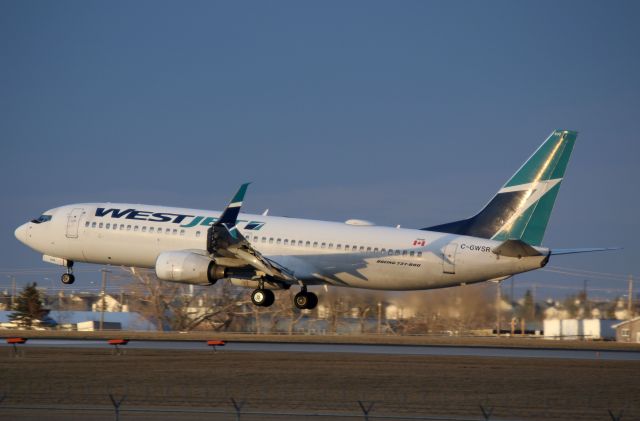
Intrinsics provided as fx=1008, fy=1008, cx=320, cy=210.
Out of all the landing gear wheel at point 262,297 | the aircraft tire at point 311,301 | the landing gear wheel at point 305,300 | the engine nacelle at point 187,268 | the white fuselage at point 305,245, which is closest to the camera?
the white fuselage at point 305,245

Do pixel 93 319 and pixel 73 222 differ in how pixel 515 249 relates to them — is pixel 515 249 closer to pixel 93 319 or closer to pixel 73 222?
pixel 73 222

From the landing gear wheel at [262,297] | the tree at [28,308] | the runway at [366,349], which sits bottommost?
the runway at [366,349]

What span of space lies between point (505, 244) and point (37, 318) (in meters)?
37.9

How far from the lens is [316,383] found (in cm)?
3148

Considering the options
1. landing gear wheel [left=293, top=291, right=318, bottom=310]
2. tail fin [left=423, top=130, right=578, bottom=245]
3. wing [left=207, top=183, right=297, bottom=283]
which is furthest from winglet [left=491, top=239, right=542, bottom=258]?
landing gear wheel [left=293, top=291, right=318, bottom=310]

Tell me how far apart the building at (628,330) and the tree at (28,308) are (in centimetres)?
4052

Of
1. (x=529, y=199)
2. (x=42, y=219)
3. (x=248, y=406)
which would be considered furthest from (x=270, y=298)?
(x=248, y=406)

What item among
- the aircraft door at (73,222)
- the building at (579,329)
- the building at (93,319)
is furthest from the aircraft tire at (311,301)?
the building at (93,319)

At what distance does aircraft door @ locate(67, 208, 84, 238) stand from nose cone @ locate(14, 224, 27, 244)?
405 cm

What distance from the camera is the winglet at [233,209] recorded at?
4497cm

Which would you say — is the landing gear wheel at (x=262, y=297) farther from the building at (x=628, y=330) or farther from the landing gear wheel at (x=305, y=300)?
the building at (x=628, y=330)

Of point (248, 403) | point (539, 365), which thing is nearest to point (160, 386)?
point (248, 403)

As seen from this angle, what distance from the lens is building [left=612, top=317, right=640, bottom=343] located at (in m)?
70.8

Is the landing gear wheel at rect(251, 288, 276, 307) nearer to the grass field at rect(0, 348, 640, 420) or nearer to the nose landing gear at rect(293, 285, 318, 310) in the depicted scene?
the nose landing gear at rect(293, 285, 318, 310)
